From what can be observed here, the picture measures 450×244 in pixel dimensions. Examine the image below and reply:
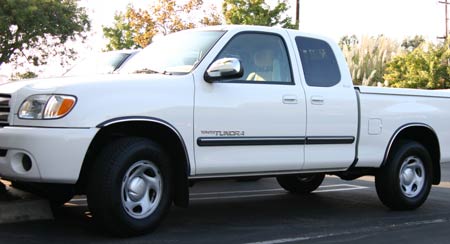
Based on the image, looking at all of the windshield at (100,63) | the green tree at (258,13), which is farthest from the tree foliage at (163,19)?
the windshield at (100,63)

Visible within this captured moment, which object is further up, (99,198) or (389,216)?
(99,198)

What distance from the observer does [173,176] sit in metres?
5.45

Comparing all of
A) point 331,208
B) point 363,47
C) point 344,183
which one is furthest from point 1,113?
point 363,47

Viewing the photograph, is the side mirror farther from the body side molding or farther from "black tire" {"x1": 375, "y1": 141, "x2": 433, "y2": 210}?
"black tire" {"x1": 375, "y1": 141, "x2": 433, "y2": 210}

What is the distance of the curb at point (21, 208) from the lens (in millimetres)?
5736

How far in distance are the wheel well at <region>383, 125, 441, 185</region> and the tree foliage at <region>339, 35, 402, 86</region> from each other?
46.7 metres

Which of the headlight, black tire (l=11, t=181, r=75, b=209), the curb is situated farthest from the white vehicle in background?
the headlight

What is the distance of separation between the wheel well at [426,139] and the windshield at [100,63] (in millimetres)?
5371

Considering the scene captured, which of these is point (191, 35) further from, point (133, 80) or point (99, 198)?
point (99, 198)

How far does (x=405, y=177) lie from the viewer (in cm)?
723

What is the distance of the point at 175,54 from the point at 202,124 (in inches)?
37.7

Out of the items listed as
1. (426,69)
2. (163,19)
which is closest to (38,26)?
(163,19)

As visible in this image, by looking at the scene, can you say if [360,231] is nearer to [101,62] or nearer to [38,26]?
[101,62]

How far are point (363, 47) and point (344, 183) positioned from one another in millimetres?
51605
